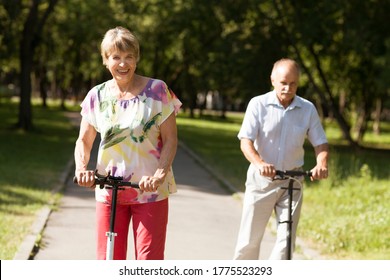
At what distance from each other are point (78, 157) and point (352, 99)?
46.8 metres

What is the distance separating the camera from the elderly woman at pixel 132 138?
4.77m

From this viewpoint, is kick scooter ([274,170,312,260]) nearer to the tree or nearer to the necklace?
the necklace

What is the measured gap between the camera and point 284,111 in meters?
6.14

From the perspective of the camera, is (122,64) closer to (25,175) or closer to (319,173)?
(319,173)

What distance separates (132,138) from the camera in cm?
480

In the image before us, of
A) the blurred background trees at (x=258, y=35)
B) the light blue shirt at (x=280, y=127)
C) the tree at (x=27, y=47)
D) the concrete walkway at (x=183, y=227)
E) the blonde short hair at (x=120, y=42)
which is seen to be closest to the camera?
the blonde short hair at (x=120, y=42)

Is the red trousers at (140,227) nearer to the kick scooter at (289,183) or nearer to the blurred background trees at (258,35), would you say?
the kick scooter at (289,183)

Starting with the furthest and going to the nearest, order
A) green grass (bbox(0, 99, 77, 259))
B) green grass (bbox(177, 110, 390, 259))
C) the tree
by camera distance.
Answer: the tree → green grass (bbox(0, 99, 77, 259)) → green grass (bbox(177, 110, 390, 259))

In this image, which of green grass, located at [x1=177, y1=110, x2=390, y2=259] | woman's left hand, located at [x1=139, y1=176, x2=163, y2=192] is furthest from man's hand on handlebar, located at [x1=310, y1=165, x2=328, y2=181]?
green grass, located at [x1=177, y1=110, x2=390, y2=259]

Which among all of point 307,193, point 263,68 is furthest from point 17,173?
point 263,68

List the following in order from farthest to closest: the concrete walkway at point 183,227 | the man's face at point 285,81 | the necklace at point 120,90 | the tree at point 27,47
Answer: the tree at point 27,47 < the concrete walkway at point 183,227 < the man's face at point 285,81 < the necklace at point 120,90

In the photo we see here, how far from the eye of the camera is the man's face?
5.91 m

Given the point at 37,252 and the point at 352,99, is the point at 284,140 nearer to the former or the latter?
the point at 37,252

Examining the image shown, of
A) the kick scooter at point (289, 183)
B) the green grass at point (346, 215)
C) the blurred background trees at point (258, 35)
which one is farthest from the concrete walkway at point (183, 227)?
the blurred background trees at point (258, 35)
